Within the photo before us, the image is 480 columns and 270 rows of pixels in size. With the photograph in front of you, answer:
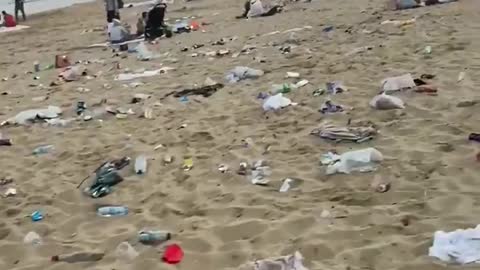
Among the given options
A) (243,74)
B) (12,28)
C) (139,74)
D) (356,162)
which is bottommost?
(12,28)

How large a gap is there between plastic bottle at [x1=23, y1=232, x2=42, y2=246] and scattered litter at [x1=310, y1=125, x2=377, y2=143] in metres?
1.84

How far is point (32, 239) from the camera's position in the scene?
3494 mm

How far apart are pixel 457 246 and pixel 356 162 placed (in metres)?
1.11

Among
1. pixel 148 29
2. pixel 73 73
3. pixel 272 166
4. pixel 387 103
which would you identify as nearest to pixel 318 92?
pixel 387 103

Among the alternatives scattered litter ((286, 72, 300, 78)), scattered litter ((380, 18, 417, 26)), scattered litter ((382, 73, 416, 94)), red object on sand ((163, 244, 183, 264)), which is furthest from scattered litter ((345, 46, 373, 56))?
red object on sand ((163, 244, 183, 264))

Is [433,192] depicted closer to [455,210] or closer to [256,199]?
[455,210]

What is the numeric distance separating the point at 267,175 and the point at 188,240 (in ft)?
2.79

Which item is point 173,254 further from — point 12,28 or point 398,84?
point 12,28

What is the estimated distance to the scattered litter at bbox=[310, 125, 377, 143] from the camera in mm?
4277

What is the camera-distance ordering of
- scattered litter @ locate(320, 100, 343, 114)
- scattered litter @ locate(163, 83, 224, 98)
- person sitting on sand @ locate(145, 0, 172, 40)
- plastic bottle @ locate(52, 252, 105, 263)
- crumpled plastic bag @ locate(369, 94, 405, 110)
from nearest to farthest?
1. plastic bottle @ locate(52, 252, 105, 263)
2. crumpled plastic bag @ locate(369, 94, 405, 110)
3. scattered litter @ locate(320, 100, 343, 114)
4. scattered litter @ locate(163, 83, 224, 98)
5. person sitting on sand @ locate(145, 0, 172, 40)

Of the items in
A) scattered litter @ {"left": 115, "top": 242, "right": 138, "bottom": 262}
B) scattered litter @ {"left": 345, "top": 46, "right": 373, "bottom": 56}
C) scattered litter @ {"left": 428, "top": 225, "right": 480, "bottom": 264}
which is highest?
scattered litter @ {"left": 428, "top": 225, "right": 480, "bottom": 264}

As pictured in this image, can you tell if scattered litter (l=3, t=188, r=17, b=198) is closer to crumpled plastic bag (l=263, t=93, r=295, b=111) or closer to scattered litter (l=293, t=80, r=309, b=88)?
crumpled plastic bag (l=263, t=93, r=295, b=111)

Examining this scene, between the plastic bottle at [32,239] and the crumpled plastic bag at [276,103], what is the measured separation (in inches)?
87.1

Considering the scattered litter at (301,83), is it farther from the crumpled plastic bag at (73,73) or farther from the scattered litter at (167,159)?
the crumpled plastic bag at (73,73)
